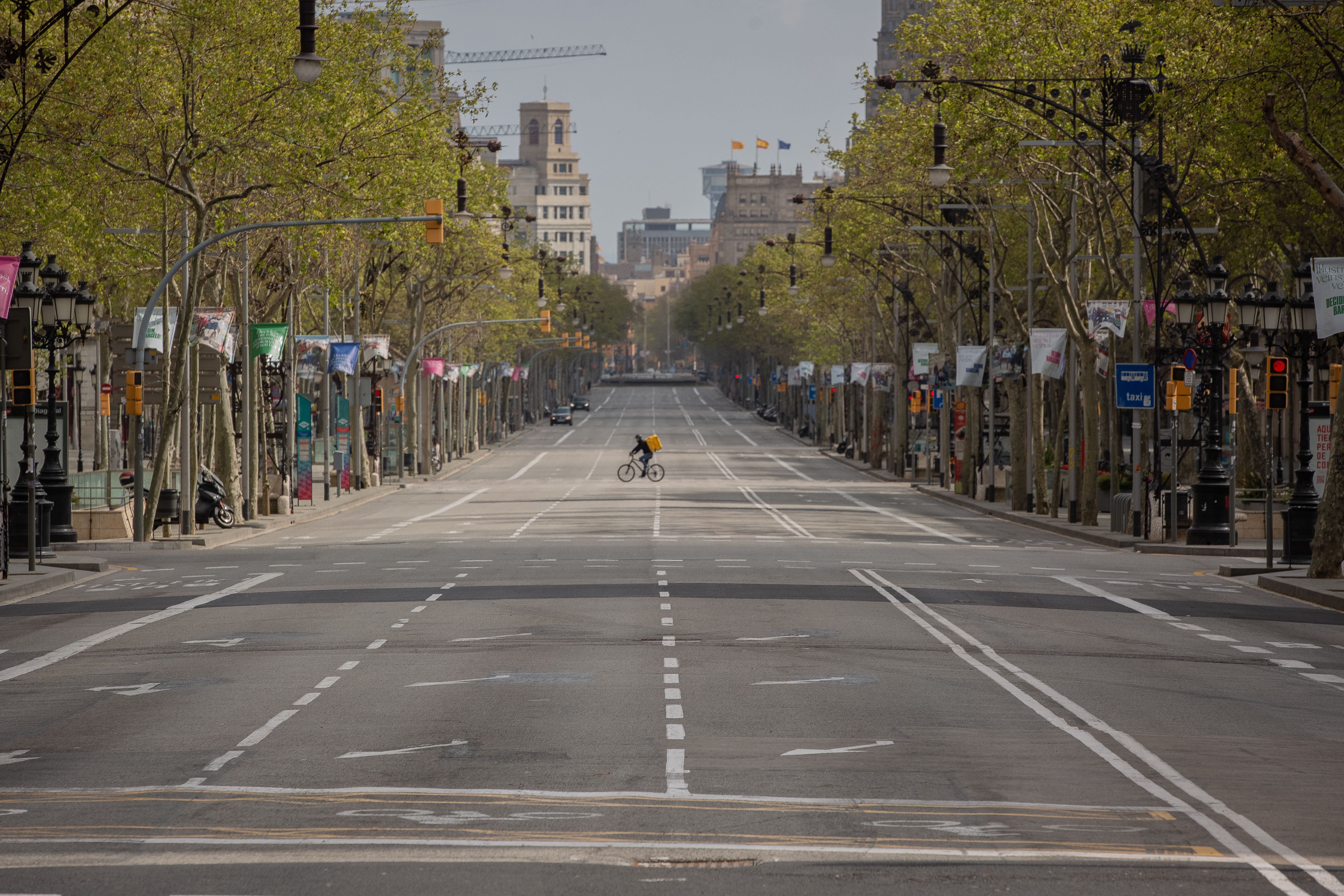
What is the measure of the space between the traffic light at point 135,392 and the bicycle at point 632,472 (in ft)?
112

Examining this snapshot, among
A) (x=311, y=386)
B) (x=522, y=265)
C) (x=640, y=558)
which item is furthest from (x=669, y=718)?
(x=522, y=265)

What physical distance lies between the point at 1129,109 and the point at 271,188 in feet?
58.2

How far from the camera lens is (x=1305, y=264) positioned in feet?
102

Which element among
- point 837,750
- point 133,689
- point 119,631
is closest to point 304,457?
point 119,631

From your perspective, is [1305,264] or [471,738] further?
[1305,264]

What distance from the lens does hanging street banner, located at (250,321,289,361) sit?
45312mm

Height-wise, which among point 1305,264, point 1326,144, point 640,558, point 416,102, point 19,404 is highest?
point 416,102

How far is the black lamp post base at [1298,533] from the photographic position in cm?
3000

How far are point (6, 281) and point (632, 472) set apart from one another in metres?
48.1

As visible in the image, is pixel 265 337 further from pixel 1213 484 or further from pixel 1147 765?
pixel 1147 765

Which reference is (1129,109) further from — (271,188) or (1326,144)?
(271,188)

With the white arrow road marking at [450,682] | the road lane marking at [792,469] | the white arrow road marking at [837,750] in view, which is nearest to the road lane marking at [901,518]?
the road lane marking at [792,469]

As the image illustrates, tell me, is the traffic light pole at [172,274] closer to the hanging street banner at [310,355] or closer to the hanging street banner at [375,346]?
the hanging street banner at [310,355]

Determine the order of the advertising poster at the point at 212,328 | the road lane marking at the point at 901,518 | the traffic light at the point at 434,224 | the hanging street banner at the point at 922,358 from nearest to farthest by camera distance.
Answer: the traffic light at the point at 434,224 < the advertising poster at the point at 212,328 < the road lane marking at the point at 901,518 < the hanging street banner at the point at 922,358
